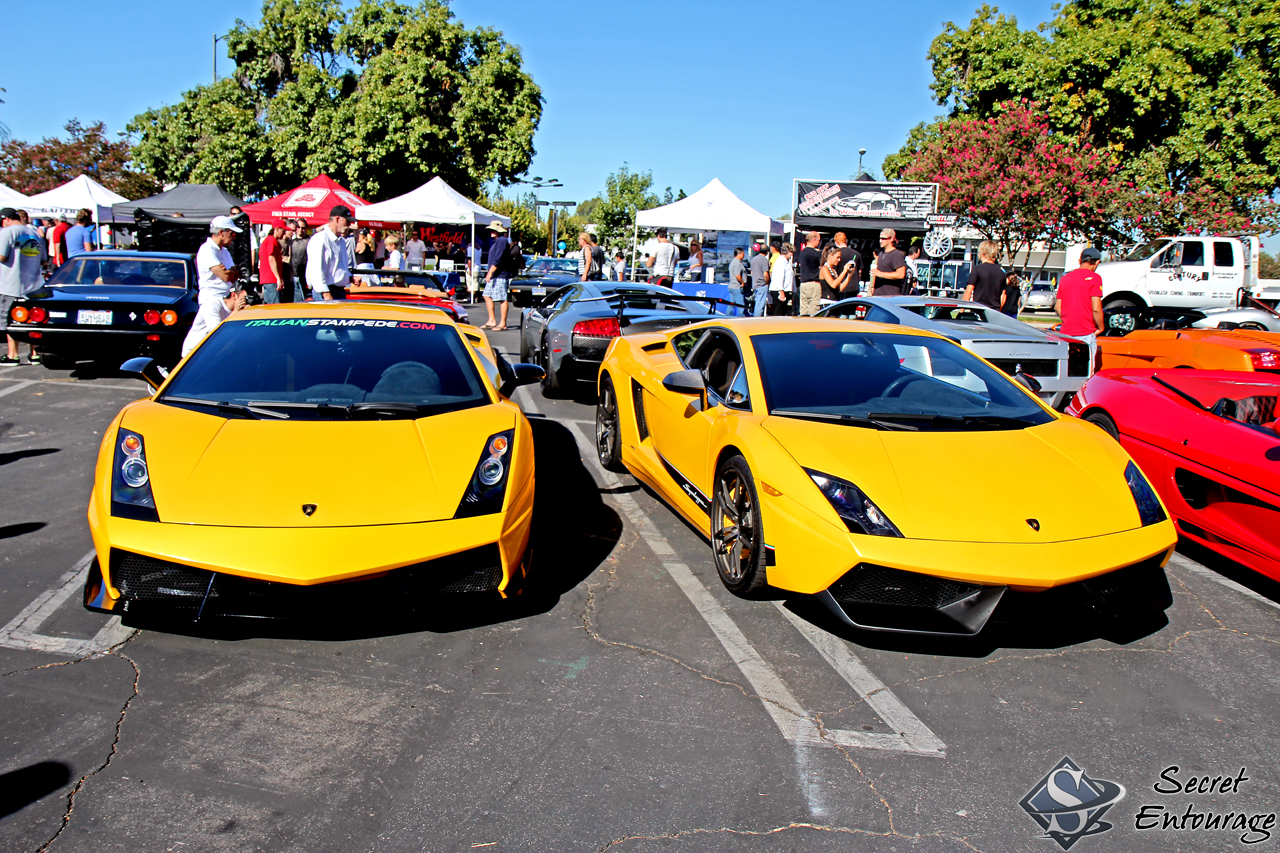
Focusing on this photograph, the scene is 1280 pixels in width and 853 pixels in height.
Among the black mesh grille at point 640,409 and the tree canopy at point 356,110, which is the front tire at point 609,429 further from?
the tree canopy at point 356,110

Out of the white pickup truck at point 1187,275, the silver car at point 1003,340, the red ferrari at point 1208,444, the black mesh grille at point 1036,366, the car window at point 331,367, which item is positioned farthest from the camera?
the white pickup truck at point 1187,275

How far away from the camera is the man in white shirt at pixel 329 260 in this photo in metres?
9.86

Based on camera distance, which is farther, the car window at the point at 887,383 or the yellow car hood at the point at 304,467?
the car window at the point at 887,383

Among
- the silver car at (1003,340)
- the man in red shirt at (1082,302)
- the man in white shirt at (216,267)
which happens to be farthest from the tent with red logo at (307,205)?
the man in red shirt at (1082,302)

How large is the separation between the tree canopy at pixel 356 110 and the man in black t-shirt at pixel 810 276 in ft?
72.5

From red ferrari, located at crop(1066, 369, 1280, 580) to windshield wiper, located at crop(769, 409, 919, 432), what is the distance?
181 centimetres

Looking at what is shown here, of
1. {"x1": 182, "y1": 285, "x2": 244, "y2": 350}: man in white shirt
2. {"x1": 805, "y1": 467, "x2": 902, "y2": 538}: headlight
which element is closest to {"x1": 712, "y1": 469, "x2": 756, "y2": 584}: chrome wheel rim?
{"x1": 805, "y1": 467, "x2": 902, "y2": 538}: headlight

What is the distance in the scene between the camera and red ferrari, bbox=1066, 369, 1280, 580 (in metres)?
4.35

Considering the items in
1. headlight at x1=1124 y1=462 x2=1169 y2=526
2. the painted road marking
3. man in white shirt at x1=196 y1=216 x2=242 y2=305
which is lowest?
the painted road marking

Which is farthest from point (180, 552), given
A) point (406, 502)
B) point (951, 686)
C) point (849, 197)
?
point (849, 197)

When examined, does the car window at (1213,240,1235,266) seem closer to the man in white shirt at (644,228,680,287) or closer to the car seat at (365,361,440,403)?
the man in white shirt at (644,228,680,287)

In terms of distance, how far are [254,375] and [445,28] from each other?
32286mm

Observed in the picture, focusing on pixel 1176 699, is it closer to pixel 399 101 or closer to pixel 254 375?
pixel 254 375

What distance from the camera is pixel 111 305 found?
9258mm
